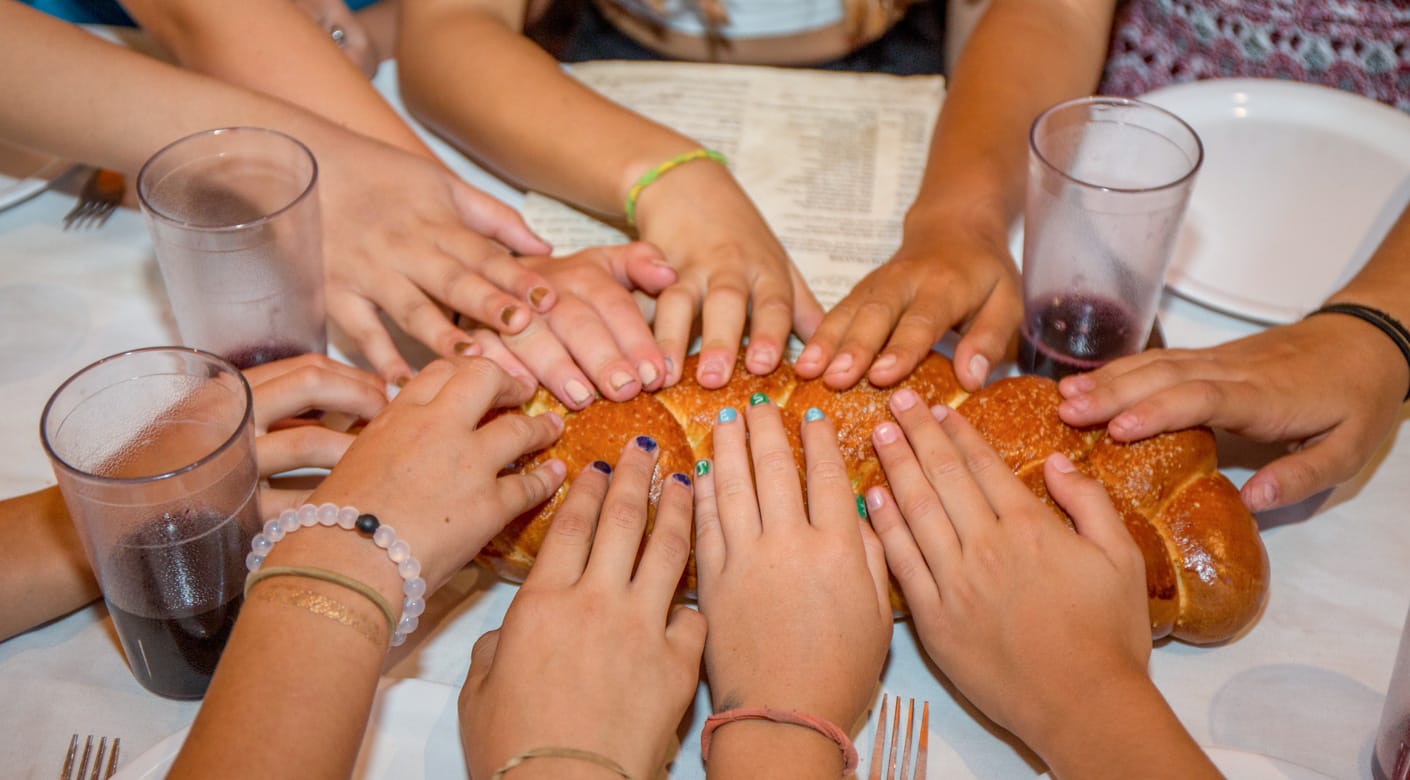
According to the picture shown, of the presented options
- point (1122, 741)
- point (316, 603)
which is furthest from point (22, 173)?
point (1122, 741)

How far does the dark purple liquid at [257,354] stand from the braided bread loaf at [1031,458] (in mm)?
295

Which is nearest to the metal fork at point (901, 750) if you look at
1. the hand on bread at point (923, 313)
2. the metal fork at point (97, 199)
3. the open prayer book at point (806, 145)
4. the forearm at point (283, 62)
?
the hand on bread at point (923, 313)

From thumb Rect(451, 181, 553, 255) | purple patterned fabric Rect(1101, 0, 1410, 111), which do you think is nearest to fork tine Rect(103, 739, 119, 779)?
thumb Rect(451, 181, 553, 255)

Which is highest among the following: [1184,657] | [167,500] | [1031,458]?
[167,500]

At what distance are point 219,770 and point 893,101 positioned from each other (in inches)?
51.8

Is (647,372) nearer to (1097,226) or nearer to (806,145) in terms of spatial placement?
(1097,226)

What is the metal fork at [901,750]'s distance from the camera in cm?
95

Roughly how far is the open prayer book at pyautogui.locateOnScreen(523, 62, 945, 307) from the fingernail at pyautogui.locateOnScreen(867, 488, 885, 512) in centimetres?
39

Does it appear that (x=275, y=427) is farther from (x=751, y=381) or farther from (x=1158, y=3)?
(x=1158, y=3)

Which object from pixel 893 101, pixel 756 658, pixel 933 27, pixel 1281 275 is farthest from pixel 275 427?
pixel 933 27

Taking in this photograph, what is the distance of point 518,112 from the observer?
1525 millimetres

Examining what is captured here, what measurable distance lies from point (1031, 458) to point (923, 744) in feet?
1.03

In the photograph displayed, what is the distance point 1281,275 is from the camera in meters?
1.38

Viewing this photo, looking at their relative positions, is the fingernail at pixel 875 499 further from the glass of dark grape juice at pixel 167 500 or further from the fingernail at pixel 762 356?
the glass of dark grape juice at pixel 167 500
